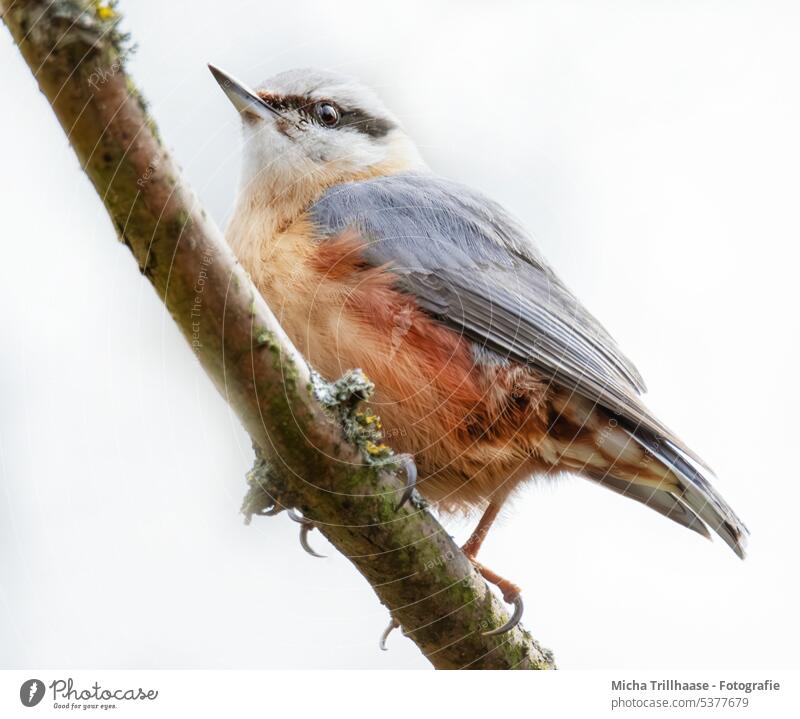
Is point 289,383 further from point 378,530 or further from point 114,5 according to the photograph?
point 114,5

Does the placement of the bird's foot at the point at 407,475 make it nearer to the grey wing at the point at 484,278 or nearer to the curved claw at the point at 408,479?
the curved claw at the point at 408,479

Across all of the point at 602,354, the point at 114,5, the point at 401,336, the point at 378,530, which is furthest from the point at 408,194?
the point at 114,5

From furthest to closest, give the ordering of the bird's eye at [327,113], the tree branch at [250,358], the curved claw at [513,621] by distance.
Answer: the bird's eye at [327,113], the curved claw at [513,621], the tree branch at [250,358]

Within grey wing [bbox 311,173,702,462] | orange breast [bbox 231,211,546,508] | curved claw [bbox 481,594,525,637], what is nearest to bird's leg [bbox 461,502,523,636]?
curved claw [bbox 481,594,525,637]

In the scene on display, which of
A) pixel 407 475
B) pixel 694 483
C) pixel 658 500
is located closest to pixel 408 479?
pixel 407 475

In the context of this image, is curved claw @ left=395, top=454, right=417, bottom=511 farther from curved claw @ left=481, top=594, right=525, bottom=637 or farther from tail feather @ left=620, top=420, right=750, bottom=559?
tail feather @ left=620, top=420, right=750, bottom=559

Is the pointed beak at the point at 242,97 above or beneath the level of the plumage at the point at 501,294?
above

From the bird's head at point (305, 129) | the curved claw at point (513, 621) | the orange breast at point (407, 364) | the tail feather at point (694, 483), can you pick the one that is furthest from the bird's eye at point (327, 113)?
the curved claw at point (513, 621)
